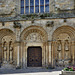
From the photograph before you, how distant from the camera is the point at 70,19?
14938 mm

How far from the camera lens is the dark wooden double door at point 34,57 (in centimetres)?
1593

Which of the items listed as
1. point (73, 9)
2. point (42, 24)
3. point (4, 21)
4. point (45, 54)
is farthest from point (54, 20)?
point (4, 21)

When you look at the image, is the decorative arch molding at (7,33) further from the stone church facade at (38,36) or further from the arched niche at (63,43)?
the arched niche at (63,43)

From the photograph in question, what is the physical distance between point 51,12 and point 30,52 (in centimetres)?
477

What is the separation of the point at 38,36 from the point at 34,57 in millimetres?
2248

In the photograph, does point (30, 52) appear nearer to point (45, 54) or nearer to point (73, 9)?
point (45, 54)

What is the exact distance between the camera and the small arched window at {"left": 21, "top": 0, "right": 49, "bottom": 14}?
1639 centimetres

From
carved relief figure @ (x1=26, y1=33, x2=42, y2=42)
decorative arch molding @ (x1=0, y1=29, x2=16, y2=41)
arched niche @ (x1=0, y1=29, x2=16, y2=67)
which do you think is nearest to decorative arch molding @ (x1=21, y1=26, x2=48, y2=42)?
carved relief figure @ (x1=26, y1=33, x2=42, y2=42)

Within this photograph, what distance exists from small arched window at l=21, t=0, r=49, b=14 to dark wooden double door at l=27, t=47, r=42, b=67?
4.10 meters

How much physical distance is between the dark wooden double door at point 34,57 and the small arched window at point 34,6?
13.4 ft

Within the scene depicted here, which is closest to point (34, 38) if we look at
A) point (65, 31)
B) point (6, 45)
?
point (6, 45)

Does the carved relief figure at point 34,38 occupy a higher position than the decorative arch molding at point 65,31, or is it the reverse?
the decorative arch molding at point 65,31

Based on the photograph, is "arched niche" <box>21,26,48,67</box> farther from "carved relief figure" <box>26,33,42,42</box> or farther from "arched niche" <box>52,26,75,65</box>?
"arched niche" <box>52,26,75,65</box>

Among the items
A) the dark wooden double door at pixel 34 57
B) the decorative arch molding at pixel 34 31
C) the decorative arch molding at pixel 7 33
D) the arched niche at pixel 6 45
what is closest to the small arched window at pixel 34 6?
the decorative arch molding at pixel 34 31
